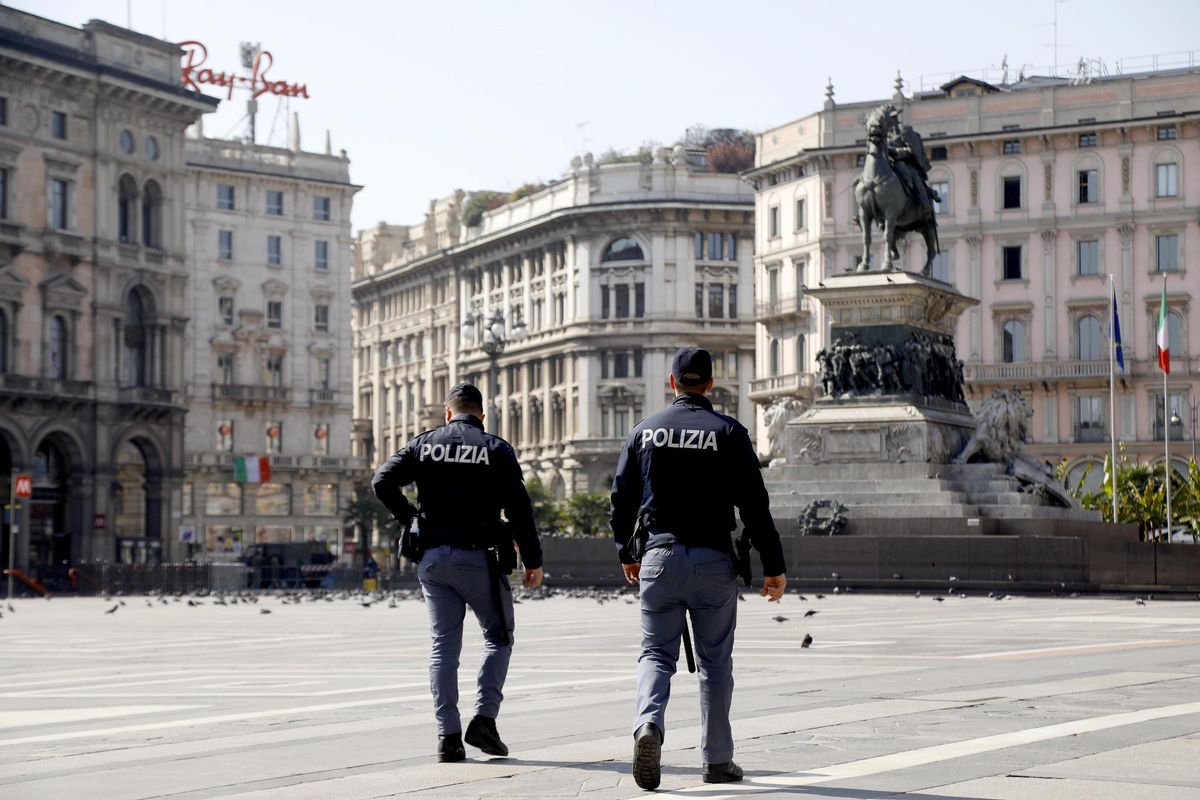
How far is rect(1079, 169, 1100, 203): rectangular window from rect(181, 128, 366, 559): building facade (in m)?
40.2

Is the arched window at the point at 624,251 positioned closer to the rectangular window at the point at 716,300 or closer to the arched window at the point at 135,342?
the rectangular window at the point at 716,300

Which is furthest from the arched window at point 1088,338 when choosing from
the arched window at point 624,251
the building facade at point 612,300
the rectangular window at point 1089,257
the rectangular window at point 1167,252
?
the arched window at point 624,251

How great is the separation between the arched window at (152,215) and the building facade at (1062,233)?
2730 centimetres

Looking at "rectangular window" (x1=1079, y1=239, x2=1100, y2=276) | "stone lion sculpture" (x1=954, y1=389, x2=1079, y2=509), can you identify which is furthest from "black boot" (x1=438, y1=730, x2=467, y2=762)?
"rectangular window" (x1=1079, y1=239, x2=1100, y2=276)

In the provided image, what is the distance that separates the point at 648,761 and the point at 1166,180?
77.9 meters

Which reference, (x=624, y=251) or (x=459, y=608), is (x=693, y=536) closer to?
(x=459, y=608)

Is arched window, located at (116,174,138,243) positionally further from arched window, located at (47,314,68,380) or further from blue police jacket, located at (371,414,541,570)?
blue police jacket, located at (371,414,541,570)

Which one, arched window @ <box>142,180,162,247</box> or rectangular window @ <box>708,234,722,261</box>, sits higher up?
rectangular window @ <box>708,234,722,261</box>

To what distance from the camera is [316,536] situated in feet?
344

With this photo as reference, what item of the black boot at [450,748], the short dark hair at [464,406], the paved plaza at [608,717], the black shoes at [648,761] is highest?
the short dark hair at [464,406]

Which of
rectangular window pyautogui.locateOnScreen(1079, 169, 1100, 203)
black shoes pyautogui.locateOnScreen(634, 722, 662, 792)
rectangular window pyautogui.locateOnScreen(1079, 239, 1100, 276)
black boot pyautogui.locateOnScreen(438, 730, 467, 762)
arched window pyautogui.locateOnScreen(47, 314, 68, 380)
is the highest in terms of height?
rectangular window pyautogui.locateOnScreen(1079, 169, 1100, 203)

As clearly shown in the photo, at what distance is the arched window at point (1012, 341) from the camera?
280 feet

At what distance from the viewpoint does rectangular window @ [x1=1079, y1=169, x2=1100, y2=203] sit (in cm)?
8406

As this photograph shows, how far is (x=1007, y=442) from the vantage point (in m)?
38.4
